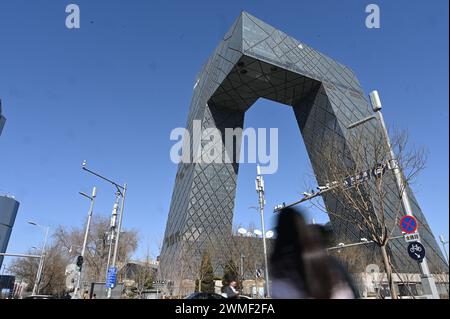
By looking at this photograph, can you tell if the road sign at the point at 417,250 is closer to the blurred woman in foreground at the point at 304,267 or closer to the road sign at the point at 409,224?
the road sign at the point at 409,224

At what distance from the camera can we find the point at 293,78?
4119 cm

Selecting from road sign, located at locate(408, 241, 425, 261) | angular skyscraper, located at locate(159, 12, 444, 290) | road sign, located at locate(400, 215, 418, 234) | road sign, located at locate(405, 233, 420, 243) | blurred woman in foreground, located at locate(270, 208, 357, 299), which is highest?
angular skyscraper, located at locate(159, 12, 444, 290)

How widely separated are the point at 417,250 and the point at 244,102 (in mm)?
42322

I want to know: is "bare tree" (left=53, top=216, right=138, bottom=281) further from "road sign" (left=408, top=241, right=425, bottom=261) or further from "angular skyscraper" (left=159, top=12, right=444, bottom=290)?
"road sign" (left=408, top=241, right=425, bottom=261)

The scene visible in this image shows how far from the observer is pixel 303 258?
6.46 feet

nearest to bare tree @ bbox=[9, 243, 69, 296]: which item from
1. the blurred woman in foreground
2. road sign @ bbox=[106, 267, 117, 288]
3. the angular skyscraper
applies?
the angular skyscraper

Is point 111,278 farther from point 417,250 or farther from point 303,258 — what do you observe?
point 303,258

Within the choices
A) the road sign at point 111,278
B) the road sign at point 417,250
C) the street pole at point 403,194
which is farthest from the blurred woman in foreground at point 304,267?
the road sign at point 111,278

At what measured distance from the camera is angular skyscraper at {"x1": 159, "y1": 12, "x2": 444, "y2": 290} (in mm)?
38031

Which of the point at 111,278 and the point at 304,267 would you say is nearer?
the point at 304,267

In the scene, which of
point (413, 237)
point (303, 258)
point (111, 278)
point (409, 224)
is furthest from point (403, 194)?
point (111, 278)

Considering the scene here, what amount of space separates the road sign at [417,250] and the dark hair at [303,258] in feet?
22.3

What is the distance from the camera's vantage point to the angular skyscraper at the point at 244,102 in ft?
125
